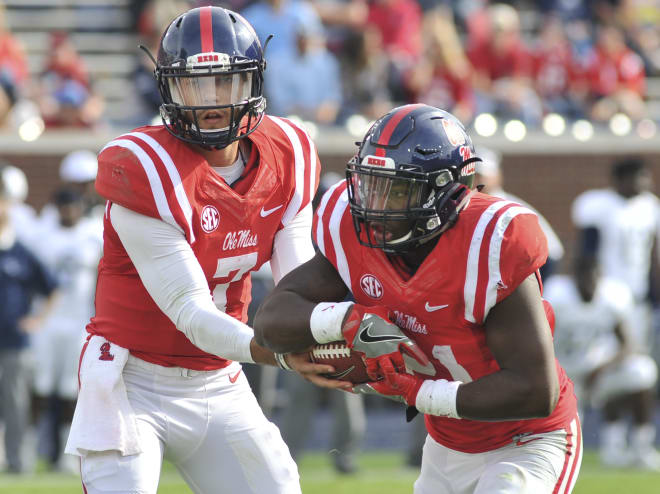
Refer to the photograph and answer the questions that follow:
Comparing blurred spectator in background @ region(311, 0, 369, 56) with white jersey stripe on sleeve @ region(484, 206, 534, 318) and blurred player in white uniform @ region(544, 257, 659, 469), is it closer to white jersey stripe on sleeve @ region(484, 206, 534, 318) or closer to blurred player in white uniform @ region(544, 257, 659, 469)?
blurred player in white uniform @ region(544, 257, 659, 469)

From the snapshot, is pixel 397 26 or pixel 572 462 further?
pixel 397 26

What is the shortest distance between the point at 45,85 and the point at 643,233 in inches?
198

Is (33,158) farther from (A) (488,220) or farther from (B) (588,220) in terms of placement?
(A) (488,220)

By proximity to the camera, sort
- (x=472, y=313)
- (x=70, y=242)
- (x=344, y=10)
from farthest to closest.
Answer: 1. (x=344, y=10)
2. (x=70, y=242)
3. (x=472, y=313)

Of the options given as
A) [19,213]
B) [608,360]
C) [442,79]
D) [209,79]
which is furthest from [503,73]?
[209,79]

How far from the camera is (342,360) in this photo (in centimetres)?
334

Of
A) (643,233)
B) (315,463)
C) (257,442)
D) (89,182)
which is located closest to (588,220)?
(643,233)

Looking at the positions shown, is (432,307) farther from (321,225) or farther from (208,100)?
(208,100)

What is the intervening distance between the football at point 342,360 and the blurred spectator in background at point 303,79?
20.2ft

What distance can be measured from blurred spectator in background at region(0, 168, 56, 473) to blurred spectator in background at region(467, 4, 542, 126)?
168 inches

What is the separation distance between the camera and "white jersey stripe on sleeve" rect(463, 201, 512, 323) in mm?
3158

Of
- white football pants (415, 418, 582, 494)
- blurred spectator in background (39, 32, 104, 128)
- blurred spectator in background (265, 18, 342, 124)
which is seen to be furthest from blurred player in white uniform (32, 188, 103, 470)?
white football pants (415, 418, 582, 494)

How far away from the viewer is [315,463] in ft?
26.2

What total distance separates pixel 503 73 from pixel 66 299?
4.60 m
